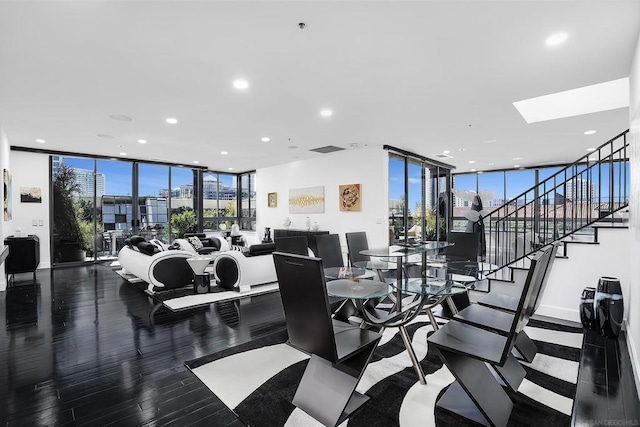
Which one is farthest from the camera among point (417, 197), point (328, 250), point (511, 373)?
point (417, 197)

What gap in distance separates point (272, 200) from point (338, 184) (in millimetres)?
2818

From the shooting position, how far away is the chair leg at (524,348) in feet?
9.05

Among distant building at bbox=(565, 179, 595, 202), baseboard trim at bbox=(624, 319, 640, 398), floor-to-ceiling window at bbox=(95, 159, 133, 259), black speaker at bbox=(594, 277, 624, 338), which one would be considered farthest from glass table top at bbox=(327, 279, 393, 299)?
floor-to-ceiling window at bbox=(95, 159, 133, 259)

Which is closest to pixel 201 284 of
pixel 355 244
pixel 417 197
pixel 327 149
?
pixel 355 244

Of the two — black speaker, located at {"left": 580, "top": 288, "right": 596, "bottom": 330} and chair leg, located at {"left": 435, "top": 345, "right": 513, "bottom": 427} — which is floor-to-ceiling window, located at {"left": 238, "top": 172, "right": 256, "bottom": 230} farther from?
chair leg, located at {"left": 435, "top": 345, "right": 513, "bottom": 427}

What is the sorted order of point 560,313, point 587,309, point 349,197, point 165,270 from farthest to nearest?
point 349,197, point 165,270, point 560,313, point 587,309

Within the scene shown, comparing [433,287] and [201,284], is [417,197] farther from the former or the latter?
[433,287]

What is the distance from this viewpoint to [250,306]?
446 centimetres

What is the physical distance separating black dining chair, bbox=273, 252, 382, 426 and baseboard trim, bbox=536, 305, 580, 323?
3.12 m

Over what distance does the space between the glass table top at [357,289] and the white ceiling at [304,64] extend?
81.4 inches

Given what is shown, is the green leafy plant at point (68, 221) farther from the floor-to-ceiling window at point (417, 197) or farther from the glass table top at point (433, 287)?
the glass table top at point (433, 287)

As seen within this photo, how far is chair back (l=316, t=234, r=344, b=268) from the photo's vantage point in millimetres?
4246

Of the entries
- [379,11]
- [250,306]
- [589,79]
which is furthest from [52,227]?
[589,79]

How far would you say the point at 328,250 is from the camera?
14.3 ft
